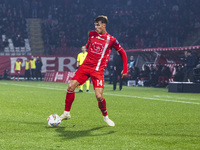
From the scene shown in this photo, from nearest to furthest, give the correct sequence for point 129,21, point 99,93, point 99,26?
1. point 99,93
2. point 99,26
3. point 129,21

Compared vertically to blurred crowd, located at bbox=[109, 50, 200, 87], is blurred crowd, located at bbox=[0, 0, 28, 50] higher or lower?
higher

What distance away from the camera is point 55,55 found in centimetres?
3509

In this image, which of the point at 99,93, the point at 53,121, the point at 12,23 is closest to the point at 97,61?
the point at 99,93

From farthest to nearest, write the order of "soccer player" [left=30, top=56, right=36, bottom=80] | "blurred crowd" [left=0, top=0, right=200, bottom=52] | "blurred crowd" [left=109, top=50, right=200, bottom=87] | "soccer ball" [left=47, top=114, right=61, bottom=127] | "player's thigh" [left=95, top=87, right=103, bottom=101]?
"blurred crowd" [left=0, top=0, right=200, bottom=52], "soccer player" [left=30, top=56, right=36, bottom=80], "blurred crowd" [left=109, top=50, right=200, bottom=87], "player's thigh" [left=95, top=87, right=103, bottom=101], "soccer ball" [left=47, top=114, right=61, bottom=127]

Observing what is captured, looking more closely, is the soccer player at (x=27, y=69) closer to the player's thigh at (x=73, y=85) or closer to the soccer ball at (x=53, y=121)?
the player's thigh at (x=73, y=85)

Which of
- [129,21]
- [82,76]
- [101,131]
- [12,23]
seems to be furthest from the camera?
[129,21]

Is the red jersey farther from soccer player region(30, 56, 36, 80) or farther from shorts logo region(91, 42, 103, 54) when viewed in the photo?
soccer player region(30, 56, 36, 80)

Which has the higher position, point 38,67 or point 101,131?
point 38,67

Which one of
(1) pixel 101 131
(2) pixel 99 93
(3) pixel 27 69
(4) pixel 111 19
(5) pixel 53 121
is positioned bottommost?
(1) pixel 101 131

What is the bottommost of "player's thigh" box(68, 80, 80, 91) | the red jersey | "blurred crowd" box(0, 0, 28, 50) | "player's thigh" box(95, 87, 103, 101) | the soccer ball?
the soccer ball

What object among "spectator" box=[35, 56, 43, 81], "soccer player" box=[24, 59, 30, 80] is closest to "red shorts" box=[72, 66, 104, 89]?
"spectator" box=[35, 56, 43, 81]

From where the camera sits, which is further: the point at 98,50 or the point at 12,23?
the point at 12,23

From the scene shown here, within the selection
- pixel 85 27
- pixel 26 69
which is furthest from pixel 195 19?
pixel 26 69

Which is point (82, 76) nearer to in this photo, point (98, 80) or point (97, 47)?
point (98, 80)
